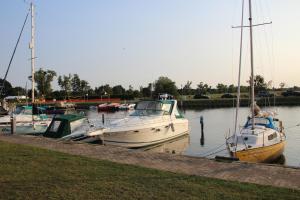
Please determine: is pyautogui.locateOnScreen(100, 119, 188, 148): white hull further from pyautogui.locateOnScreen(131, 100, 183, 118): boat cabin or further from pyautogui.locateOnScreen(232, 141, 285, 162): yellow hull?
pyautogui.locateOnScreen(232, 141, 285, 162): yellow hull

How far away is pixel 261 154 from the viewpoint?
19.6 metres

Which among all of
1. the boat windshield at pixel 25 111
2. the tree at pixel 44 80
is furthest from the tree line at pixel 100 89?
the boat windshield at pixel 25 111

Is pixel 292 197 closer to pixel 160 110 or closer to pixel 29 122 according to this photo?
pixel 160 110

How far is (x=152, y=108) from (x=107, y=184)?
19.0m

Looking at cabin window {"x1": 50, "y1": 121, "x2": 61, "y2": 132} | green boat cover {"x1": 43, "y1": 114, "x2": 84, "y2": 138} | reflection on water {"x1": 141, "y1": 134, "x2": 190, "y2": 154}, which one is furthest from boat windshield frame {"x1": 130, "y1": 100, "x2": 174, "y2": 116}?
cabin window {"x1": 50, "y1": 121, "x2": 61, "y2": 132}

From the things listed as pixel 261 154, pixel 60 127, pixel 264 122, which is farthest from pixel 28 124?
pixel 261 154

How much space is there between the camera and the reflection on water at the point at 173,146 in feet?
84.5

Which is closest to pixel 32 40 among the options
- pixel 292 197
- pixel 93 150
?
pixel 93 150

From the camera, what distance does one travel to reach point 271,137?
21.3 meters

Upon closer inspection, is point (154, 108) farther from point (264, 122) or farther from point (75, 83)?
point (75, 83)

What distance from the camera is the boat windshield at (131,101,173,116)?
28.0 meters

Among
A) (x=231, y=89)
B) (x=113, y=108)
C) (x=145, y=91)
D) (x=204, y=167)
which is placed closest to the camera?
(x=204, y=167)

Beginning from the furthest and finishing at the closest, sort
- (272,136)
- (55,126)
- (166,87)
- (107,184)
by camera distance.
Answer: (166,87) → (55,126) → (272,136) → (107,184)

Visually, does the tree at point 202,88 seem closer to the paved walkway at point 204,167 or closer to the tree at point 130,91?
the tree at point 130,91
